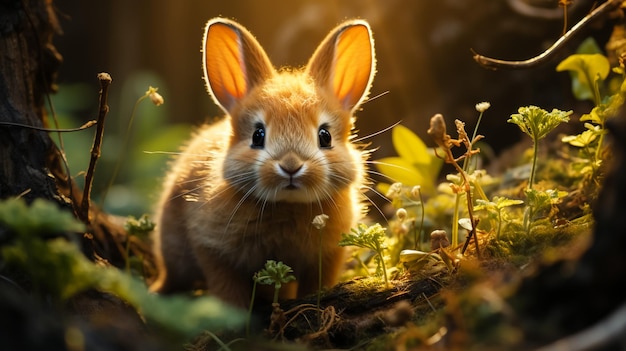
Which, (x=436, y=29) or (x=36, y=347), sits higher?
(x=436, y=29)

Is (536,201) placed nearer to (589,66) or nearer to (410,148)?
(589,66)

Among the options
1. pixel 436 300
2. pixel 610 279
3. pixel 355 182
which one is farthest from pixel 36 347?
pixel 355 182

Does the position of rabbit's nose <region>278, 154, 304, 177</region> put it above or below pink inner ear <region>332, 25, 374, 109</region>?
below

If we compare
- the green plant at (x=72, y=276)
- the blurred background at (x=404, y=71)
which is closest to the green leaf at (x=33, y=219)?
the green plant at (x=72, y=276)

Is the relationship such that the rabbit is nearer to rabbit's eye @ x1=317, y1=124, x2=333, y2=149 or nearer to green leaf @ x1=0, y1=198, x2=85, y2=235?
rabbit's eye @ x1=317, y1=124, x2=333, y2=149

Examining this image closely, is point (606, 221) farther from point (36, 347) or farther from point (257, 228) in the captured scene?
point (257, 228)

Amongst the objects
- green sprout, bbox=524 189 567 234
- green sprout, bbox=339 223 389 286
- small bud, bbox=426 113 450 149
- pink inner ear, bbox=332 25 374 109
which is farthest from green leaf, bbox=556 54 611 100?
green sprout, bbox=339 223 389 286

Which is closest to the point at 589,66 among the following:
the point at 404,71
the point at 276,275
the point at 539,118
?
the point at 539,118
